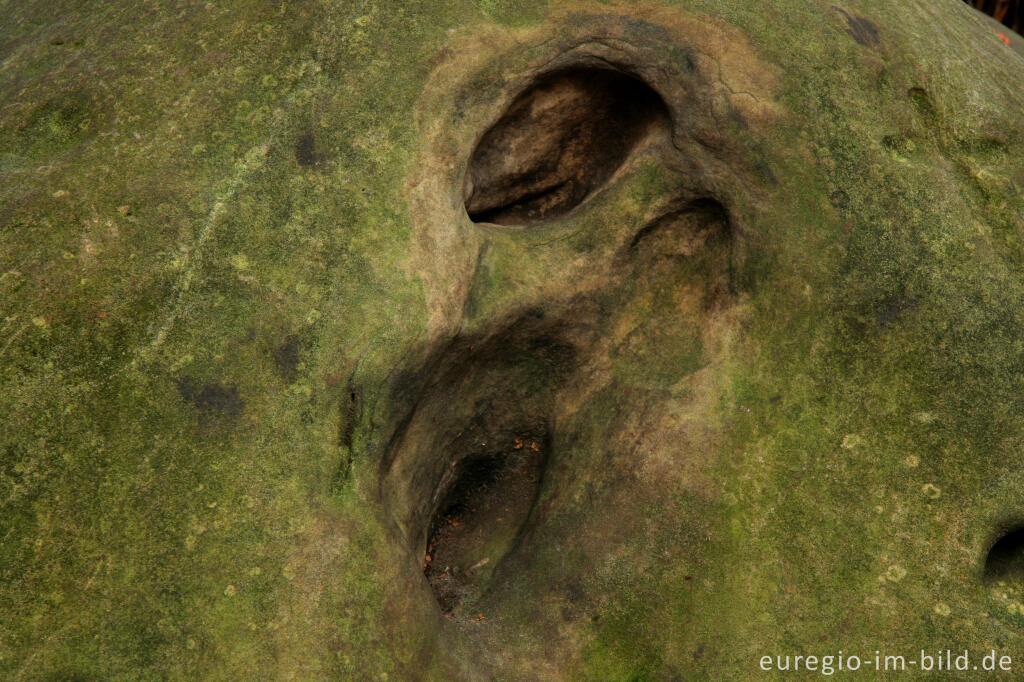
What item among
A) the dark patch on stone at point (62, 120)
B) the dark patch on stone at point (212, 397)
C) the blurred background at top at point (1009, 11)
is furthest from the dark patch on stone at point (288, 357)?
the blurred background at top at point (1009, 11)

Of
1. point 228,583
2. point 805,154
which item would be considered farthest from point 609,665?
point 805,154

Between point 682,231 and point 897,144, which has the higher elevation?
point 897,144

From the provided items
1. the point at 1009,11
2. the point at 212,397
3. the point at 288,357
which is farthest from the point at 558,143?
the point at 1009,11

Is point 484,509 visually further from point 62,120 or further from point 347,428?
point 62,120

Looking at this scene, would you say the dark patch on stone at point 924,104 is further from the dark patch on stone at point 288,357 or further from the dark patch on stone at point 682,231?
the dark patch on stone at point 288,357

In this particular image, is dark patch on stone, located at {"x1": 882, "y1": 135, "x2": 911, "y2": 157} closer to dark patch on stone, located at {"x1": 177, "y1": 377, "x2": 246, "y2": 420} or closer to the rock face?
the rock face

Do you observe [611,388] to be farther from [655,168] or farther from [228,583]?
[228,583]

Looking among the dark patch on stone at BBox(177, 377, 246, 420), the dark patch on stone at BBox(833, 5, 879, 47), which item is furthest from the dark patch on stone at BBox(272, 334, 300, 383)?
the dark patch on stone at BBox(833, 5, 879, 47)
